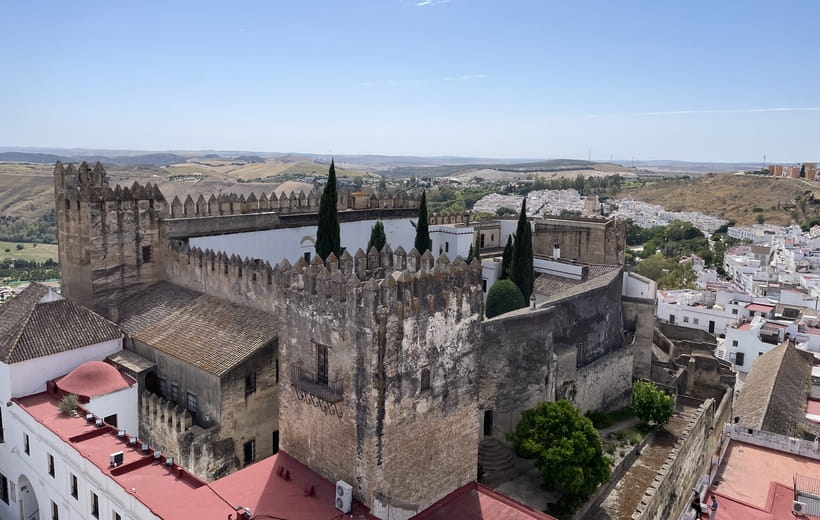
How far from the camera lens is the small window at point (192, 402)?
15688mm

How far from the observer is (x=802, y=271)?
53.9 meters

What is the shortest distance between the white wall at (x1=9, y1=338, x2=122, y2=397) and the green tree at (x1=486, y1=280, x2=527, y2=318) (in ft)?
47.9

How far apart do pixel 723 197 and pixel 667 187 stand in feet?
101

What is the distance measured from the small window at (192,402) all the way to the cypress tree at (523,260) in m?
15.6

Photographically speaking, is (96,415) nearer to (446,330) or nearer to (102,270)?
(102,270)

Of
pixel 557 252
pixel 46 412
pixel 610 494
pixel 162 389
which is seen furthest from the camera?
pixel 557 252

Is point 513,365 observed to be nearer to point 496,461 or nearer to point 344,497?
point 496,461

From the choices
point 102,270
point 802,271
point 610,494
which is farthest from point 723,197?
point 102,270

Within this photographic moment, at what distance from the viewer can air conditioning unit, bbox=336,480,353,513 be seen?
10.7 metres

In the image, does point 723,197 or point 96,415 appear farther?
point 723,197

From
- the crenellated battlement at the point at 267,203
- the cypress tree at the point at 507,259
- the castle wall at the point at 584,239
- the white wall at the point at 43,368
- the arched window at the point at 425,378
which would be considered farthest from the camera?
the castle wall at the point at 584,239

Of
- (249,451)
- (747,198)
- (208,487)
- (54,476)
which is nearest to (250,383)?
(249,451)

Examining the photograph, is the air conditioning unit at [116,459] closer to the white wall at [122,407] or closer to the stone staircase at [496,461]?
the white wall at [122,407]

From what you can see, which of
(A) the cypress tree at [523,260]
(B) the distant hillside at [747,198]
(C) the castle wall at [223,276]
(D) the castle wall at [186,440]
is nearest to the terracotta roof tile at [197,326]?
(C) the castle wall at [223,276]
